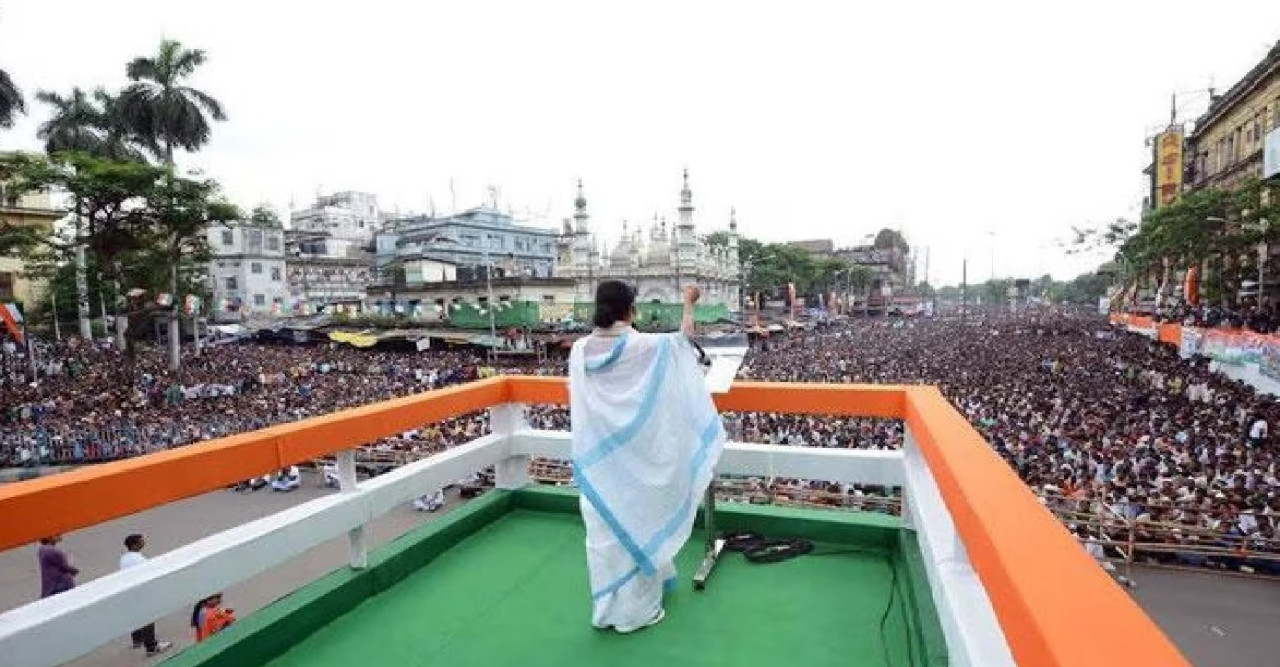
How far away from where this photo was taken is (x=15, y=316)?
19.9 metres

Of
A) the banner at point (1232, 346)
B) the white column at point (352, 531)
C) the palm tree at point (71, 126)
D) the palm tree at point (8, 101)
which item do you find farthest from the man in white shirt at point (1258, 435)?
the palm tree at point (71, 126)

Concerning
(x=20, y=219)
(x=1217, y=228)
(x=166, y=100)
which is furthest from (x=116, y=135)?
(x=1217, y=228)

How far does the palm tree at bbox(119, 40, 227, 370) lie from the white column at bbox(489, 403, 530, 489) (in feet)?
104

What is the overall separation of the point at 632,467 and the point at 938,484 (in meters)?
1.14

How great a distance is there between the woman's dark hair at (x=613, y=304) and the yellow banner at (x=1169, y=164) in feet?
152

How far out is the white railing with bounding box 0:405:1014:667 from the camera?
184 cm

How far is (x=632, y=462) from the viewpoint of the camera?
2664 millimetres

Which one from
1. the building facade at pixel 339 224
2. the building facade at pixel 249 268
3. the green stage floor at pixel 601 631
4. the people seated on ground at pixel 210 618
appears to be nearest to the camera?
the green stage floor at pixel 601 631

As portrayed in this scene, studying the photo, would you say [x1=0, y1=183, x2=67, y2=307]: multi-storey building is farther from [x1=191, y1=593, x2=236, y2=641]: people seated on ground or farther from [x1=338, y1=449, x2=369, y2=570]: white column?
[x1=338, y1=449, x2=369, y2=570]: white column

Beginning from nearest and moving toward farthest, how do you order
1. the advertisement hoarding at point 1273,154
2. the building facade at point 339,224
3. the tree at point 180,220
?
the advertisement hoarding at point 1273,154
the tree at point 180,220
the building facade at point 339,224

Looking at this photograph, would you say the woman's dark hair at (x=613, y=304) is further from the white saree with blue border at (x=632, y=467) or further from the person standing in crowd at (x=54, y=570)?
the person standing in crowd at (x=54, y=570)

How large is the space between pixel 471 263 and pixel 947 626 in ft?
206

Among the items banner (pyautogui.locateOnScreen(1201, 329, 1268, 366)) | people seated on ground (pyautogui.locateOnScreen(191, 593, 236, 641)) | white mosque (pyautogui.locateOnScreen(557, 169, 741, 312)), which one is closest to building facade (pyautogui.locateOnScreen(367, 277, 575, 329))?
white mosque (pyautogui.locateOnScreen(557, 169, 741, 312))

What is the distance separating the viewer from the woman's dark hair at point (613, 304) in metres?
2.76
